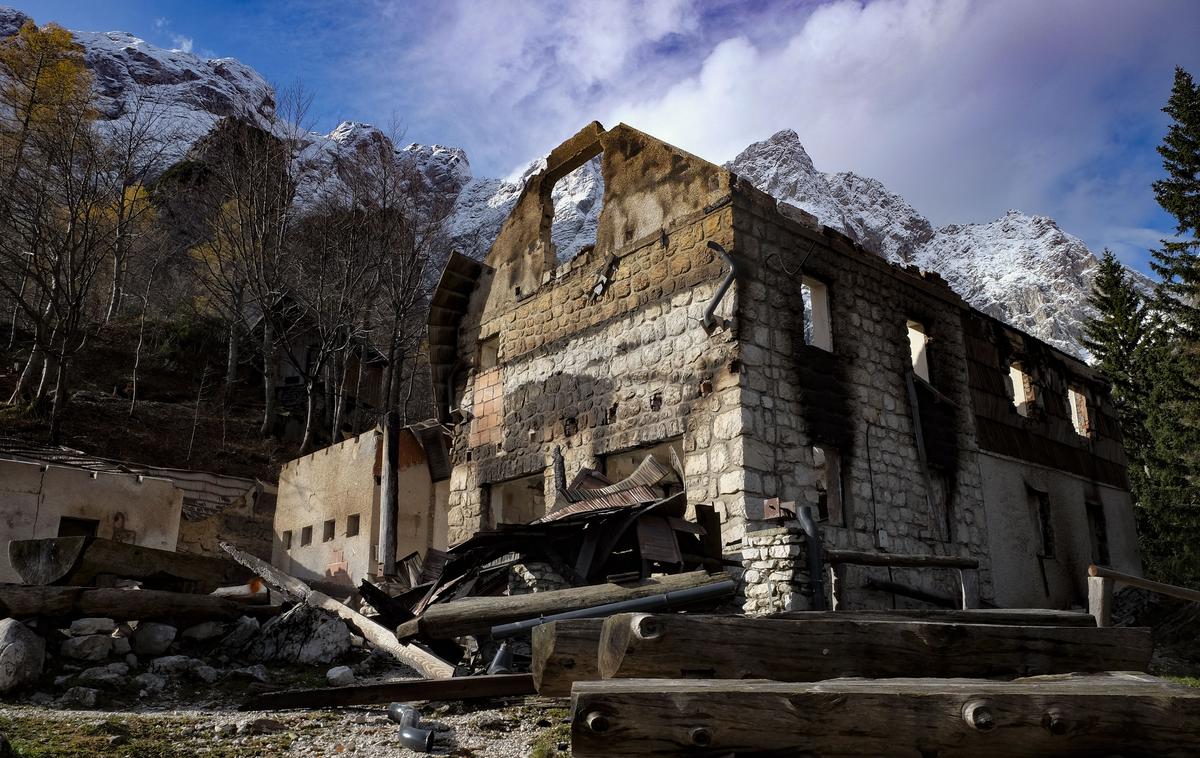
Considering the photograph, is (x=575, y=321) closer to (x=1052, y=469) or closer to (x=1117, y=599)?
(x=1052, y=469)

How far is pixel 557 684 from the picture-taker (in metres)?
4.73

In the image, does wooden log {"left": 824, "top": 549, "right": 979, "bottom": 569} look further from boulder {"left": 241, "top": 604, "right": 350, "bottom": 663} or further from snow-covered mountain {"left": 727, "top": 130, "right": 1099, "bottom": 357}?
snow-covered mountain {"left": 727, "top": 130, "right": 1099, "bottom": 357}

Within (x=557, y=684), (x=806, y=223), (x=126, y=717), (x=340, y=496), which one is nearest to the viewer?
(x=557, y=684)

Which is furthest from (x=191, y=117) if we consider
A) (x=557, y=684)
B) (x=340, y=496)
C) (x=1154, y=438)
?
(x=557, y=684)

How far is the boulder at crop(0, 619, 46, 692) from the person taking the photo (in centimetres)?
690

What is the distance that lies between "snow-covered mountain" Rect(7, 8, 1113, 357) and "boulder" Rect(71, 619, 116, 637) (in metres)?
23.7

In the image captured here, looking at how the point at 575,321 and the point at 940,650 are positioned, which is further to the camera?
the point at 575,321

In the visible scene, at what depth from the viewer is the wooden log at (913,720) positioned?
331cm

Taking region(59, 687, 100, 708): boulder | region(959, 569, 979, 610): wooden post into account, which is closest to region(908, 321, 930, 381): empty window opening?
region(959, 569, 979, 610): wooden post

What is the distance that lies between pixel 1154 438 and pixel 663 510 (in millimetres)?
24200

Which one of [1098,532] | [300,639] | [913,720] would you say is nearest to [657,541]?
[300,639]

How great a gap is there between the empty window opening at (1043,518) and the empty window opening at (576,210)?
5347 centimetres

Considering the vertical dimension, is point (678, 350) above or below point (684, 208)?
below

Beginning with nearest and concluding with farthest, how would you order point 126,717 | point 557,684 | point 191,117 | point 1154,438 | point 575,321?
1. point 557,684
2. point 126,717
3. point 575,321
4. point 1154,438
5. point 191,117
